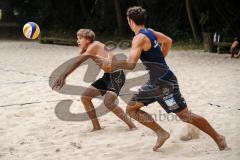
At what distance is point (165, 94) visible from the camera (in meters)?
4.75

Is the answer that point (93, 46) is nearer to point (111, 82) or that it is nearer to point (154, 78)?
point (111, 82)

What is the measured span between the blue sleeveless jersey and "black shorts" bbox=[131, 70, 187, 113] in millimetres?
54

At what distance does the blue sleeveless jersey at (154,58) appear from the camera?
4.71 meters

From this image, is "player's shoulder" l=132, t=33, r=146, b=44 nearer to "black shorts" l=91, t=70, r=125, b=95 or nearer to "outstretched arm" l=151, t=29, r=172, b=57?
"outstretched arm" l=151, t=29, r=172, b=57

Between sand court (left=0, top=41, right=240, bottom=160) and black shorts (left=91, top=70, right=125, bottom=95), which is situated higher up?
black shorts (left=91, top=70, right=125, bottom=95)

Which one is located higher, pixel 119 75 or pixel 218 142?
pixel 119 75

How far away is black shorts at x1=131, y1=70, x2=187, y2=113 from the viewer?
4.71 meters

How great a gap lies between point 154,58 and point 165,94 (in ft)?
1.29

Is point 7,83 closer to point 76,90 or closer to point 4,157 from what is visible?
point 76,90

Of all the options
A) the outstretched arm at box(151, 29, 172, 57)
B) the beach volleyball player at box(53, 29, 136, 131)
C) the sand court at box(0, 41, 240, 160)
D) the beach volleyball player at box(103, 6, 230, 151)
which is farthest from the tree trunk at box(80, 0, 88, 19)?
the beach volleyball player at box(103, 6, 230, 151)

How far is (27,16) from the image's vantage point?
3161 cm

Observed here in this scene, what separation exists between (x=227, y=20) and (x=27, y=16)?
15.4 m

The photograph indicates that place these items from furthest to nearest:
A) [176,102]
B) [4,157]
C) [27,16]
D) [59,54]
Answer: [27,16]
[59,54]
[4,157]
[176,102]

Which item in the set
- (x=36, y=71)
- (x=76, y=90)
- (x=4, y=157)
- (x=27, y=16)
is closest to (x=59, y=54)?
(x=36, y=71)
